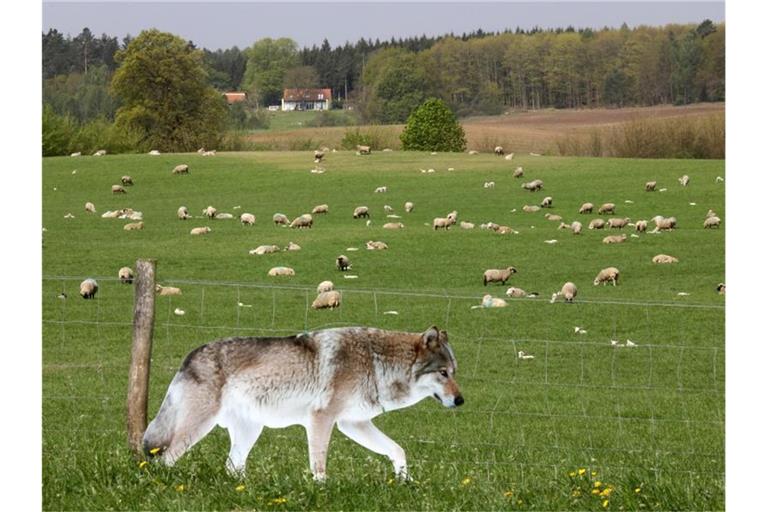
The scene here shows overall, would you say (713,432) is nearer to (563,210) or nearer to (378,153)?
(563,210)

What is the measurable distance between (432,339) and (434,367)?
16 cm

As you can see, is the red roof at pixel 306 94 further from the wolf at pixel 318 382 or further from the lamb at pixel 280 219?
the wolf at pixel 318 382

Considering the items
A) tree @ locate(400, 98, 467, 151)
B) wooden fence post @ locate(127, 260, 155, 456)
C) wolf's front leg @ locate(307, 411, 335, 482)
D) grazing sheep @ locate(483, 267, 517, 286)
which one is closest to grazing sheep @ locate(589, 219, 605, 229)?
grazing sheep @ locate(483, 267, 517, 286)

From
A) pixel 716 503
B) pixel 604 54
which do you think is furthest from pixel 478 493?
pixel 604 54

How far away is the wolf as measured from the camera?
7227 mm

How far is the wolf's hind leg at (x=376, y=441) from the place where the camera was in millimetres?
7289

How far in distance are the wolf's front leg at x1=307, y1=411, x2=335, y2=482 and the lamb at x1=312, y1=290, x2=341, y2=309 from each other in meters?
8.16

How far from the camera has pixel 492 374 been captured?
42.7 feet

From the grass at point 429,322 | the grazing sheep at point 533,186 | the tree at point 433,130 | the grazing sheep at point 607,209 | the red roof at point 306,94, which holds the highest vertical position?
the red roof at point 306,94

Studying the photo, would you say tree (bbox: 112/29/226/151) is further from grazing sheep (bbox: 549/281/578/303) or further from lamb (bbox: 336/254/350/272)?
grazing sheep (bbox: 549/281/578/303)

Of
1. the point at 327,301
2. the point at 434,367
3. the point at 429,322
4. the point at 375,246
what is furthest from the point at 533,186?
the point at 434,367

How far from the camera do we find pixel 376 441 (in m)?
7.33

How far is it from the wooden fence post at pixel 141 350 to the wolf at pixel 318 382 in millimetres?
370

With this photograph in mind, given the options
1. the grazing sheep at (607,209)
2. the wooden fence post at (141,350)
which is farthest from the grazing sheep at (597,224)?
the wooden fence post at (141,350)
